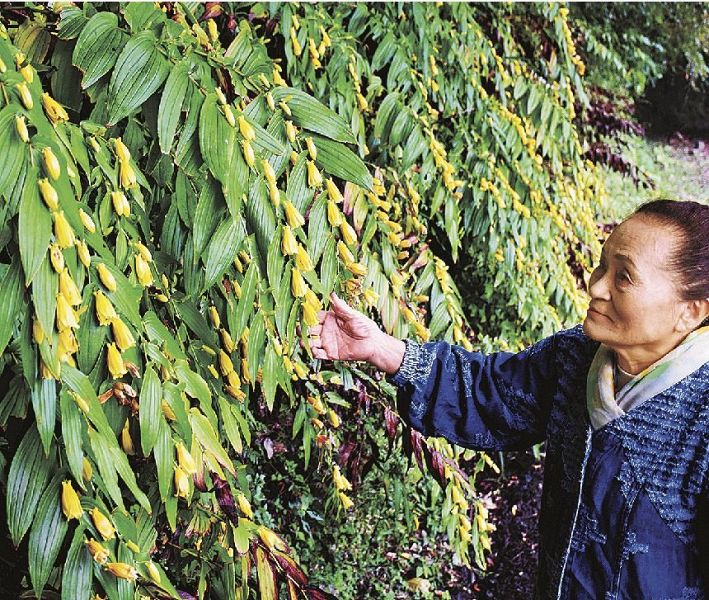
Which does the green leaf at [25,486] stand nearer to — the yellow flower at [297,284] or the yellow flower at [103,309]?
the yellow flower at [103,309]

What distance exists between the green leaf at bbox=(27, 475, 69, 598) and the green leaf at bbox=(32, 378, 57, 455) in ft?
0.36

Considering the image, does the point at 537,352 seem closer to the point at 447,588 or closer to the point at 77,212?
the point at 77,212

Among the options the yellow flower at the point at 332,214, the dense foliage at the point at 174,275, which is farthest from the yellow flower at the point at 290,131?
the yellow flower at the point at 332,214

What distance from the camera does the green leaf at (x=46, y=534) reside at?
39.0 inches

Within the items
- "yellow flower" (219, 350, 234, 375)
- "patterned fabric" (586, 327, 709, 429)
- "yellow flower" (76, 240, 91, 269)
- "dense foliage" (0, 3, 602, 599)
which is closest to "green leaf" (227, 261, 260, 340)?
"dense foliage" (0, 3, 602, 599)

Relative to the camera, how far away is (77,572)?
100cm

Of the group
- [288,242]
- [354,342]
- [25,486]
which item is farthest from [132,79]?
[354,342]

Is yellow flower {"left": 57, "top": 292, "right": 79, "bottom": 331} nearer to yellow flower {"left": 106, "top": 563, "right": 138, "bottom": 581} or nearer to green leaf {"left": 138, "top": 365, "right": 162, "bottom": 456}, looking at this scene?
green leaf {"left": 138, "top": 365, "right": 162, "bottom": 456}

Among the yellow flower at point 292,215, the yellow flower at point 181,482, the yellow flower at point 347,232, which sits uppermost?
the yellow flower at point 292,215

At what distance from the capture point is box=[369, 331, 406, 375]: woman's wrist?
4.89 ft

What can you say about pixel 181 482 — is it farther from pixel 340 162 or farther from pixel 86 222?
pixel 340 162

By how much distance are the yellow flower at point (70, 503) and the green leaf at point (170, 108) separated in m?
0.42

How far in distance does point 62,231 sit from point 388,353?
747 millimetres

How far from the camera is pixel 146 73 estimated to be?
3.41 ft
